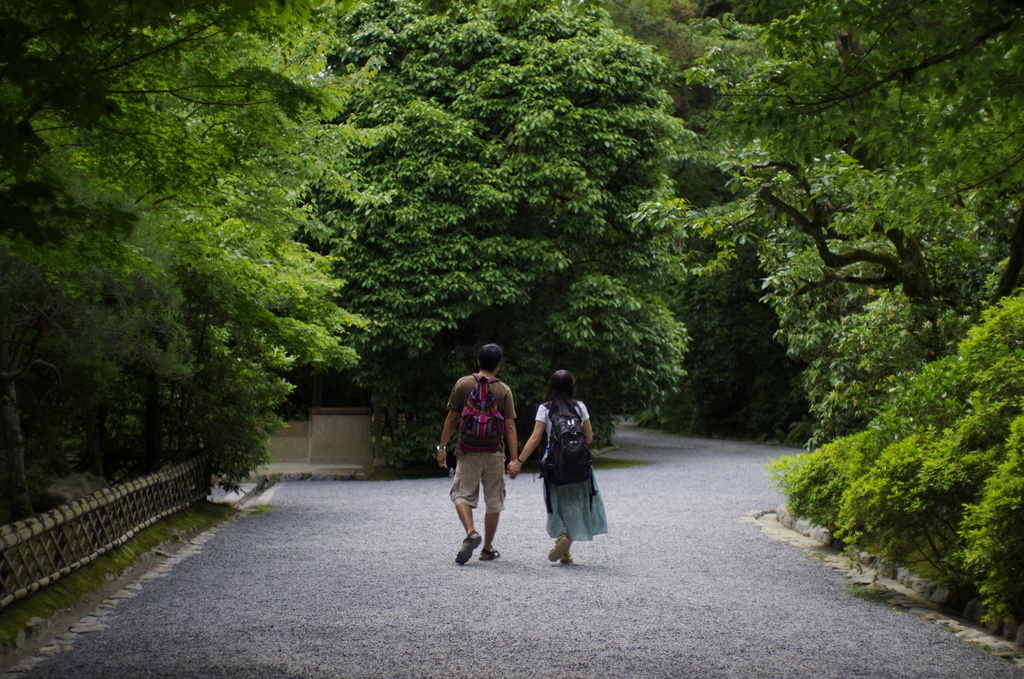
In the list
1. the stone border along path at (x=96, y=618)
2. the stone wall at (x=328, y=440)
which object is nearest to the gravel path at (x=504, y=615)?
the stone border along path at (x=96, y=618)

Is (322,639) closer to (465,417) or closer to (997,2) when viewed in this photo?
(465,417)

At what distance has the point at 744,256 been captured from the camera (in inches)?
1090

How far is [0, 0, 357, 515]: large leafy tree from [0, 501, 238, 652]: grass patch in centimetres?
79

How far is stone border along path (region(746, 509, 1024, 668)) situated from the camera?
5.23m

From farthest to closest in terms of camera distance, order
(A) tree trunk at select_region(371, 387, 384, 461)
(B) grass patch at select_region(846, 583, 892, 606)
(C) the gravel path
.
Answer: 1. (A) tree trunk at select_region(371, 387, 384, 461)
2. (B) grass patch at select_region(846, 583, 892, 606)
3. (C) the gravel path

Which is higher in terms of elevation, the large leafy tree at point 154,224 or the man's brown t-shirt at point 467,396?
the large leafy tree at point 154,224

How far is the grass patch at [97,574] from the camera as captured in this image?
17.8 ft

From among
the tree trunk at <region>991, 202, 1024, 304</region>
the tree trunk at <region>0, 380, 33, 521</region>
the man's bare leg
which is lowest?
the man's bare leg

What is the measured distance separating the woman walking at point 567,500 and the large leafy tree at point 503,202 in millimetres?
9078

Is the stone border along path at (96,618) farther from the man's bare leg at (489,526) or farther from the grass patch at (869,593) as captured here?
the grass patch at (869,593)

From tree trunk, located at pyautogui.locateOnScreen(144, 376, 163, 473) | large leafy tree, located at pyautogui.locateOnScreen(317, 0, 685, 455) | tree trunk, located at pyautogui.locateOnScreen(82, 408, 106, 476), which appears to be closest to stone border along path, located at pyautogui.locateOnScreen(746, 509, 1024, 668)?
tree trunk, located at pyautogui.locateOnScreen(144, 376, 163, 473)

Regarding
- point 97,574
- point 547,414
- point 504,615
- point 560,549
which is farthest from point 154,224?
point 560,549

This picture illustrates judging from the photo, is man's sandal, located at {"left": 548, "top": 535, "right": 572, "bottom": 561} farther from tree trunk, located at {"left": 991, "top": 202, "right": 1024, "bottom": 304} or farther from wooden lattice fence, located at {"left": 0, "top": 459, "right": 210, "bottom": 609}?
tree trunk, located at {"left": 991, "top": 202, "right": 1024, "bottom": 304}

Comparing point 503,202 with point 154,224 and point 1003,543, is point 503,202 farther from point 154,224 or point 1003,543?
point 1003,543
